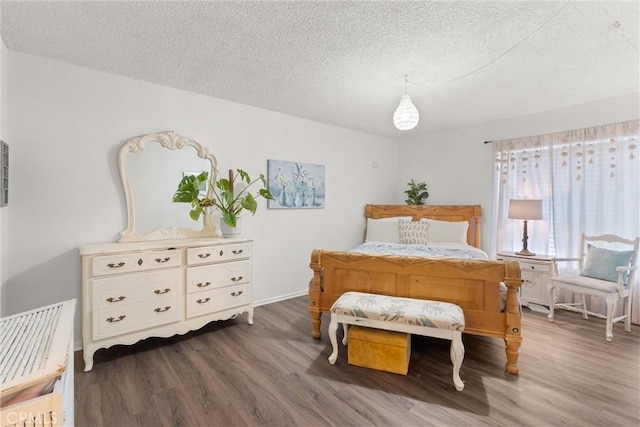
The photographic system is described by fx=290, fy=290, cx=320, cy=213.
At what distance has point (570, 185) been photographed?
3.47m

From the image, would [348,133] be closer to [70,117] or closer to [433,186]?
[433,186]

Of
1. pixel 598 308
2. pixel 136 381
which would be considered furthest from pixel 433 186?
pixel 136 381

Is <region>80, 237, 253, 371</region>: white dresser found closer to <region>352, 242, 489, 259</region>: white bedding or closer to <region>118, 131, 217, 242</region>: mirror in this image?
<region>118, 131, 217, 242</region>: mirror

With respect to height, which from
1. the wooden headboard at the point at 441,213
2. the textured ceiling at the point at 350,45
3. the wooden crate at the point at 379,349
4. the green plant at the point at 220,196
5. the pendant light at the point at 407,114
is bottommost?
the wooden crate at the point at 379,349

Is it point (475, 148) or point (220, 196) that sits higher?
point (475, 148)

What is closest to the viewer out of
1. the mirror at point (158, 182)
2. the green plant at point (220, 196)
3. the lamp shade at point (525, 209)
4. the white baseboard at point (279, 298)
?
the mirror at point (158, 182)

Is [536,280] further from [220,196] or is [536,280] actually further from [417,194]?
[220,196]

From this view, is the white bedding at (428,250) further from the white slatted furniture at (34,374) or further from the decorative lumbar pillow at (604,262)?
the white slatted furniture at (34,374)

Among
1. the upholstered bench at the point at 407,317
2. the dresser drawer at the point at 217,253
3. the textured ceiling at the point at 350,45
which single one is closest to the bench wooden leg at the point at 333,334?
the upholstered bench at the point at 407,317

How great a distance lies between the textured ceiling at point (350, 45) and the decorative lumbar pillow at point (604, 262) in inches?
66.2

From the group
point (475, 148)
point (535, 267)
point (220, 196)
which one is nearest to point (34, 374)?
point (220, 196)

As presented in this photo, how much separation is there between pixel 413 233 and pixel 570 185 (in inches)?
74.4

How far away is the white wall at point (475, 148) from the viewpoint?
3.26m

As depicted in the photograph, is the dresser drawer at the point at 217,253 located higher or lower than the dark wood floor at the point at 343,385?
higher
